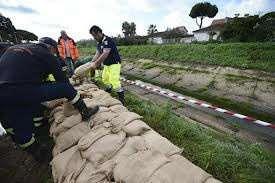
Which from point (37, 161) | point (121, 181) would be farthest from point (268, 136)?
point (37, 161)

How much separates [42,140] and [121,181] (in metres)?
2.34

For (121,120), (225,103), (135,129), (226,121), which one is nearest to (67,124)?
(121,120)

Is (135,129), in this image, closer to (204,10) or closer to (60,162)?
(60,162)

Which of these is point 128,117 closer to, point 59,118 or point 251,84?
point 59,118

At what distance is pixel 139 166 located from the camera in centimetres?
217

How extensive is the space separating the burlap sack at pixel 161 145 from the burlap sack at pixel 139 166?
0.38 feet

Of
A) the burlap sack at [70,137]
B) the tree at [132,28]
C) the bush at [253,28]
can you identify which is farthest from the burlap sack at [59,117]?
the tree at [132,28]

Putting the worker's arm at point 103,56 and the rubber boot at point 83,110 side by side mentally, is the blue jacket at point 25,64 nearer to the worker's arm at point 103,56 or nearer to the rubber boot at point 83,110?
the rubber boot at point 83,110

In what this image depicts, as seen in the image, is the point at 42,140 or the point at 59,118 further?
the point at 42,140

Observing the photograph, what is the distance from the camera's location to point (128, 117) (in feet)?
10.2

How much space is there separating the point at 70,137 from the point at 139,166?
1.25 metres

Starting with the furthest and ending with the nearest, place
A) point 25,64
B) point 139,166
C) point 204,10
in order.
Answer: point 204,10, point 25,64, point 139,166

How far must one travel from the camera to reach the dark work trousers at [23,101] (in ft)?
9.39

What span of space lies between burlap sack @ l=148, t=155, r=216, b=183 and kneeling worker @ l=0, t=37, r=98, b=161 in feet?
5.23
